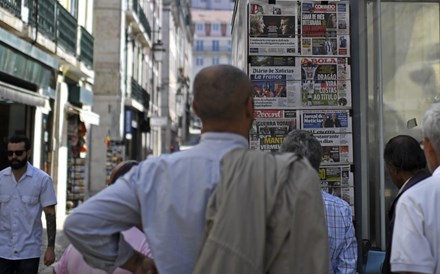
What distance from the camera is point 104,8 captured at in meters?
23.9

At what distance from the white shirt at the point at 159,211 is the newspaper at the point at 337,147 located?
2.63 meters

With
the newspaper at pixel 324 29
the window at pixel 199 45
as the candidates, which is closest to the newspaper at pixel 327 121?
the newspaper at pixel 324 29

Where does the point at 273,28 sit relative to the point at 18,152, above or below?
above

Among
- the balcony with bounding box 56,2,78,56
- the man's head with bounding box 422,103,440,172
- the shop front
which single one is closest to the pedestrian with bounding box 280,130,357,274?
the man's head with bounding box 422,103,440,172

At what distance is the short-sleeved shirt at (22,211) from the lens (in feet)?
16.2

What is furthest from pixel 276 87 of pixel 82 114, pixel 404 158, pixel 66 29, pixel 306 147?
pixel 82 114

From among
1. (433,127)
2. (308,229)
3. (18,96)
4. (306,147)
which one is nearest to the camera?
(308,229)

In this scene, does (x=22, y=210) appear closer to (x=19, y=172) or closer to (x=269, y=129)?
(x=19, y=172)

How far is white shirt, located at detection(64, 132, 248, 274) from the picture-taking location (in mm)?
1896

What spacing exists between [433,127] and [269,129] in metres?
2.29

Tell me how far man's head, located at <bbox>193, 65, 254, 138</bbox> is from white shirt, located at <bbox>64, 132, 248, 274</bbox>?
0.23ft

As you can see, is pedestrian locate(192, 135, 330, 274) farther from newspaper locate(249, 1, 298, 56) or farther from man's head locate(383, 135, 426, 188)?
newspaper locate(249, 1, 298, 56)

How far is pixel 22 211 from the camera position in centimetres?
500

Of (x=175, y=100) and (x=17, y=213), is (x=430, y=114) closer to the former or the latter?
(x=17, y=213)
